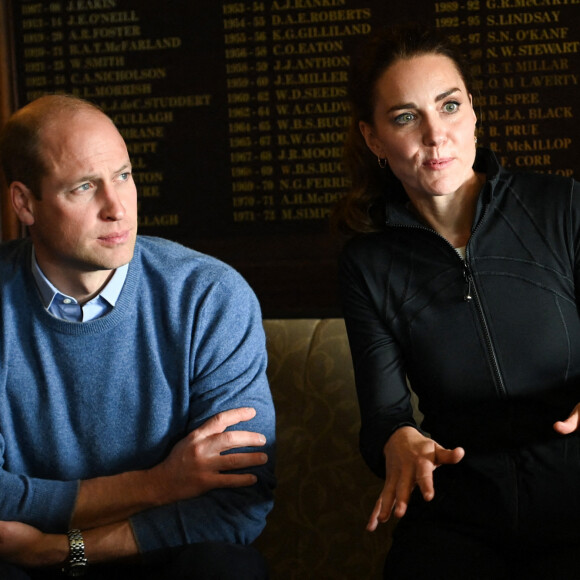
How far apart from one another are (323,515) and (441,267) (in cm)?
73

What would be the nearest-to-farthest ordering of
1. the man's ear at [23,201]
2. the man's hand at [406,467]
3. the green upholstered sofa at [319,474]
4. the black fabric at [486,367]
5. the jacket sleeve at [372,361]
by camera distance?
1. the man's hand at [406,467]
2. the black fabric at [486,367]
3. the jacket sleeve at [372,361]
4. the man's ear at [23,201]
5. the green upholstered sofa at [319,474]

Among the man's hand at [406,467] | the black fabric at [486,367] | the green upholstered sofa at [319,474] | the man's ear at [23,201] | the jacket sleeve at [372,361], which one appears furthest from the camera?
the green upholstered sofa at [319,474]

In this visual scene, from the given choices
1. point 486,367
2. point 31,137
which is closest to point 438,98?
point 486,367

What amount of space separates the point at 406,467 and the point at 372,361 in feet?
0.96

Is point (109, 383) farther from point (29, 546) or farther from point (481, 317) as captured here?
point (481, 317)

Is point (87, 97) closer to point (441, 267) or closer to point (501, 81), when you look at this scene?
point (501, 81)

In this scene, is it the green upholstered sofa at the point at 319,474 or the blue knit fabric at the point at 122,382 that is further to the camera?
the green upholstered sofa at the point at 319,474

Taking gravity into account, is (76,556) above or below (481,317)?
below

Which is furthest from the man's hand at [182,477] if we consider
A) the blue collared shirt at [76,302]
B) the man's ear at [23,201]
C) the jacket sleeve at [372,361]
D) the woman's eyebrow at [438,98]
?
the woman's eyebrow at [438,98]

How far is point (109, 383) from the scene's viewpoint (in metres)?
1.64

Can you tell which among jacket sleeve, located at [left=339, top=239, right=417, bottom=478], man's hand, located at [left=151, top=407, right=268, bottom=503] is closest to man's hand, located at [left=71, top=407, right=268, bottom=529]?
man's hand, located at [left=151, top=407, right=268, bottom=503]

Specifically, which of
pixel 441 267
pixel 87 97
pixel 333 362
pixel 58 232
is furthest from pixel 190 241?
pixel 441 267

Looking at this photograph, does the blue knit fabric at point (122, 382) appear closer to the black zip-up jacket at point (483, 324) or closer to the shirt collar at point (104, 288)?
the shirt collar at point (104, 288)

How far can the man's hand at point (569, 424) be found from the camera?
1336mm
